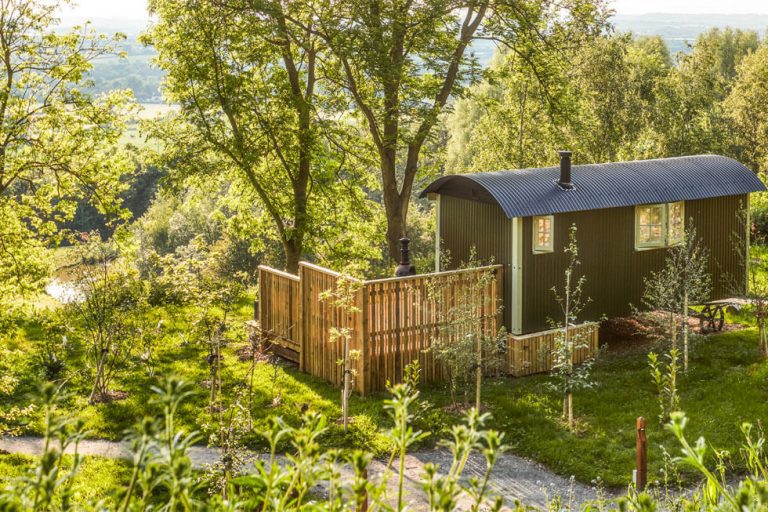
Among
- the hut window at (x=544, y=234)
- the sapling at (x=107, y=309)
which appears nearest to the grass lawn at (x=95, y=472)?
the sapling at (x=107, y=309)

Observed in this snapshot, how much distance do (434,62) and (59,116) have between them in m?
7.36

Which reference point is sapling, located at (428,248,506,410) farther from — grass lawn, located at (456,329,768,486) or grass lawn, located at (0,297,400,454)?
grass lawn, located at (0,297,400,454)

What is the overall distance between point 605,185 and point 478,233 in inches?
97.3

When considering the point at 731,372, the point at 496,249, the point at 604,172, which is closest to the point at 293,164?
the point at 496,249

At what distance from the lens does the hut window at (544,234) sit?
14.6 m

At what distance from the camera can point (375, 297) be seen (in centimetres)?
1290

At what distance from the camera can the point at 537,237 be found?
48.0 ft

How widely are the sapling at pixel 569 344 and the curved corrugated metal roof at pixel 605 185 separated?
2.50ft

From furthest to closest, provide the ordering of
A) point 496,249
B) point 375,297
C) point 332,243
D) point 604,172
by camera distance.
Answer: point 332,243 → point 604,172 → point 496,249 → point 375,297

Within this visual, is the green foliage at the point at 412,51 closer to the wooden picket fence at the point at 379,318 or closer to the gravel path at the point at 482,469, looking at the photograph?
the wooden picket fence at the point at 379,318

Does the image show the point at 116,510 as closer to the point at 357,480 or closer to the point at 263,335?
the point at 357,480

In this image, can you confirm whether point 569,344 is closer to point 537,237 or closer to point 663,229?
point 537,237

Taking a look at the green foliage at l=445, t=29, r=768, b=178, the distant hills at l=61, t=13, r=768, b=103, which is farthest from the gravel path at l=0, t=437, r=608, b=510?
the distant hills at l=61, t=13, r=768, b=103

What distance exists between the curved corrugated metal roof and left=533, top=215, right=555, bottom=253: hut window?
25cm
